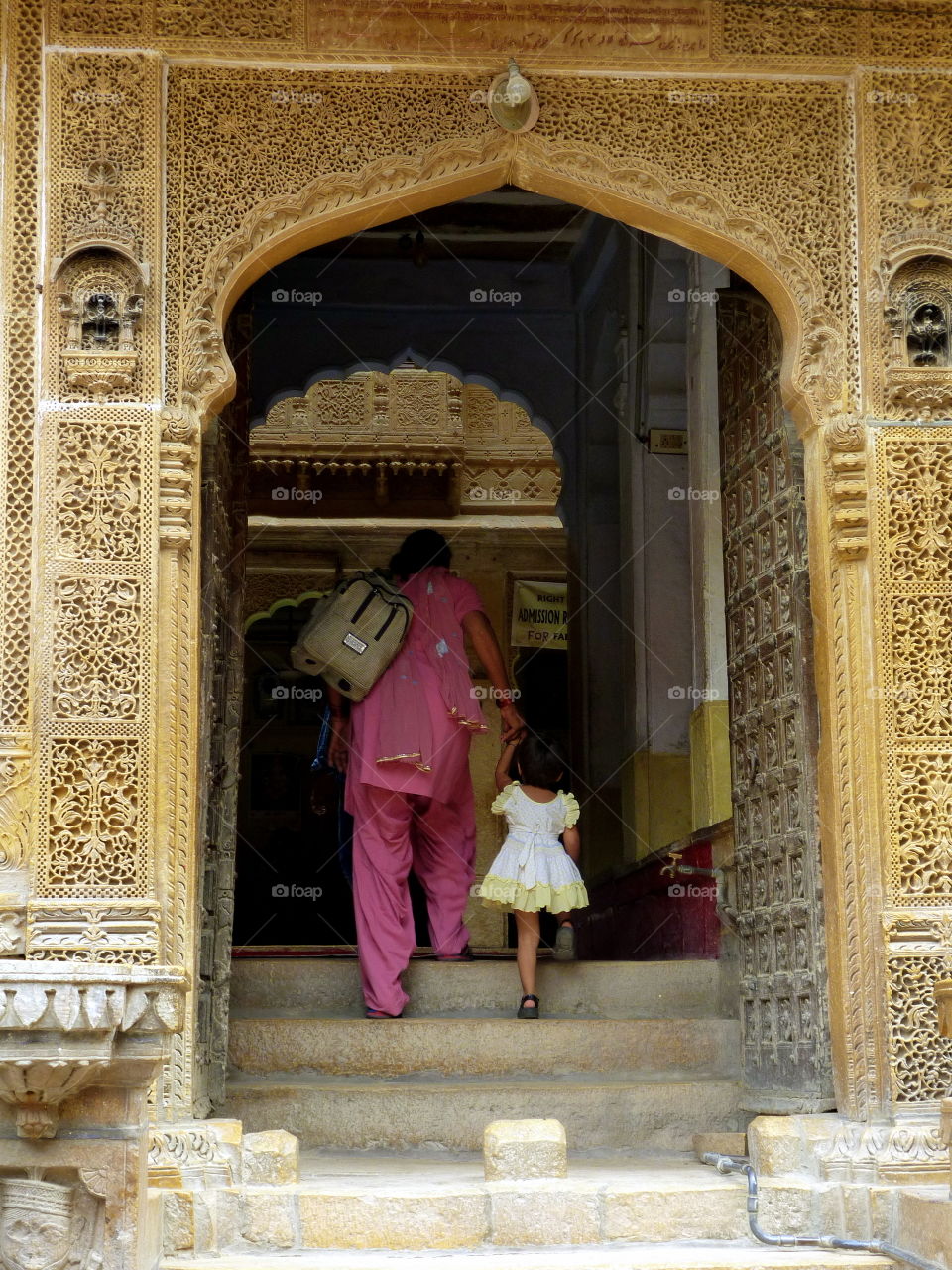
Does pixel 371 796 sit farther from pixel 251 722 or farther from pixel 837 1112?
pixel 251 722

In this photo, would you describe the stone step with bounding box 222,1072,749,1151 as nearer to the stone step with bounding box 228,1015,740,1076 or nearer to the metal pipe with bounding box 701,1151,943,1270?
the stone step with bounding box 228,1015,740,1076

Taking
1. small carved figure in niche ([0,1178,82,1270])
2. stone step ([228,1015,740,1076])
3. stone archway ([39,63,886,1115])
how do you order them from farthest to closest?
stone step ([228,1015,740,1076]) → stone archway ([39,63,886,1115]) → small carved figure in niche ([0,1178,82,1270])

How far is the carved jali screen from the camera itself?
675 centimetres

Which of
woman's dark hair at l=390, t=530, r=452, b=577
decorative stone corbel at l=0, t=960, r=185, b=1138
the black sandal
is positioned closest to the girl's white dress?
the black sandal

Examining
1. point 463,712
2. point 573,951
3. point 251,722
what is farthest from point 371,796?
point 251,722

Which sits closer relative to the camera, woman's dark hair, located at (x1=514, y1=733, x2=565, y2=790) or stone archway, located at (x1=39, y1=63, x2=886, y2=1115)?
stone archway, located at (x1=39, y1=63, x2=886, y2=1115)

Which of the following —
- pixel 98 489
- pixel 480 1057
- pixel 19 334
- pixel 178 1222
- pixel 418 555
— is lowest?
pixel 178 1222

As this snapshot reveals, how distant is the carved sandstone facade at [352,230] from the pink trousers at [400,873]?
147cm

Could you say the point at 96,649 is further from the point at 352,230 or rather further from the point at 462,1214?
the point at 462,1214

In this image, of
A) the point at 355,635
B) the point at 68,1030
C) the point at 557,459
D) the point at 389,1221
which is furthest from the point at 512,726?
the point at 557,459

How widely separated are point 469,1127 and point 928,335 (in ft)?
11.4

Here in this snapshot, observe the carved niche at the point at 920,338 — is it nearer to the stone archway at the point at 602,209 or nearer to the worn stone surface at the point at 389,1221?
the stone archway at the point at 602,209

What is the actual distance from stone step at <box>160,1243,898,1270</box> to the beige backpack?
3.01 meters

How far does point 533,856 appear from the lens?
803 centimetres
